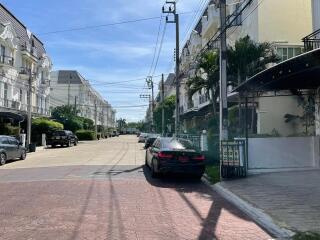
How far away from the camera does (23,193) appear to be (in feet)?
42.4

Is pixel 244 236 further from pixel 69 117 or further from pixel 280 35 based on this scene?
pixel 69 117

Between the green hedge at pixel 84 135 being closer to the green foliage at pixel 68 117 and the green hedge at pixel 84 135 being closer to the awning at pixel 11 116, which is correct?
the green foliage at pixel 68 117

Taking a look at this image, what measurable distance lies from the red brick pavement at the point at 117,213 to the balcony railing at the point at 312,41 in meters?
8.91

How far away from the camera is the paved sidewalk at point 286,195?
29.5 feet

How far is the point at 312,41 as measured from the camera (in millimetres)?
19750

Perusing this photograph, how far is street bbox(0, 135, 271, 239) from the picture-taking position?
8.16 meters

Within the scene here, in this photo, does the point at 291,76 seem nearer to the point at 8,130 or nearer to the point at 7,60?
the point at 8,130

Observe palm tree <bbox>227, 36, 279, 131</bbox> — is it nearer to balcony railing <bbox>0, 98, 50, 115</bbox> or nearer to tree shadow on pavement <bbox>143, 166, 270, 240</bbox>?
tree shadow on pavement <bbox>143, 166, 270, 240</bbox>

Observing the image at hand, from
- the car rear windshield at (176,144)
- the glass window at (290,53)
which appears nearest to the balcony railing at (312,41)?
the glass window at (290,53)

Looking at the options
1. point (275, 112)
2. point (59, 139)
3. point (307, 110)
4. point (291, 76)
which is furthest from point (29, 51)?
point (291, 76)

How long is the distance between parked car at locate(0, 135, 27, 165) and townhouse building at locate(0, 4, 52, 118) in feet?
42.8

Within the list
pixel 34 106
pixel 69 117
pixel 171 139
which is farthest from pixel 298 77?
pixel 69 117

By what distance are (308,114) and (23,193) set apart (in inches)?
579

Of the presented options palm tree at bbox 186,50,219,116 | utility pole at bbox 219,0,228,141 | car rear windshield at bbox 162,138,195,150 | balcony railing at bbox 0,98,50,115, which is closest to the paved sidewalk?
utility pole at bbox 219,0,228,141
